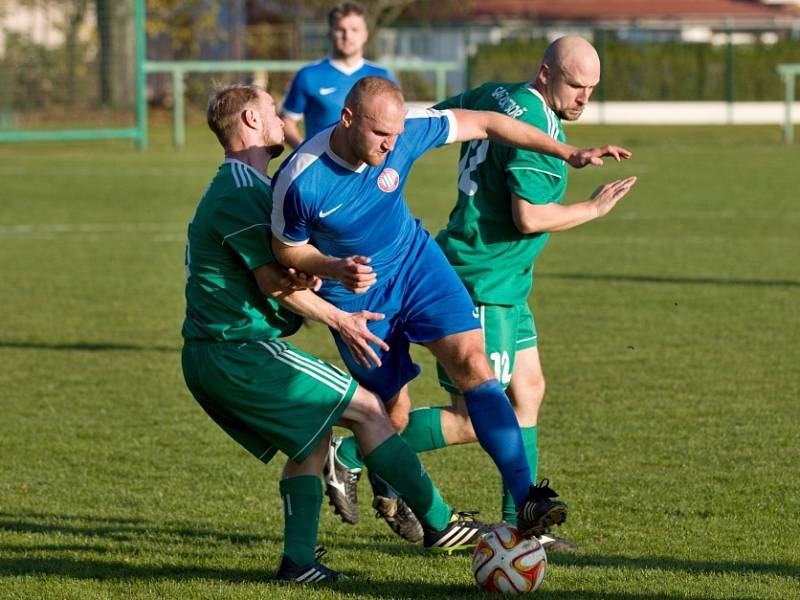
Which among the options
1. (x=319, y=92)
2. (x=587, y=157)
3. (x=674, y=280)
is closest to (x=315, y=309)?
(x=587, y=157)

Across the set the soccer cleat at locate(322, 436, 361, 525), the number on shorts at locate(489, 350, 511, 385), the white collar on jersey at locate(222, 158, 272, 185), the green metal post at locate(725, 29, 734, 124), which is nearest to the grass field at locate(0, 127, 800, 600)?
the soccer cleat at locate(322, 436, 361, 525)

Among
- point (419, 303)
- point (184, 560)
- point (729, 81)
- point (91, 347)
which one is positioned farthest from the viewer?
point (729, 81)

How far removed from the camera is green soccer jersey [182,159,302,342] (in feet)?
15.8

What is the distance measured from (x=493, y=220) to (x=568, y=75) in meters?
0.66

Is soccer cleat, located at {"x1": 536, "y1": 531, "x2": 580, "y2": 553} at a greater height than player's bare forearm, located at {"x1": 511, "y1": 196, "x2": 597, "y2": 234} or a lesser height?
lesser

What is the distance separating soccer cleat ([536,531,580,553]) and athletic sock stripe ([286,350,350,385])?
1.17m

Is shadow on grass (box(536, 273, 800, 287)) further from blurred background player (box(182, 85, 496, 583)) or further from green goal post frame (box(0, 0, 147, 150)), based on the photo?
green goal post frame (box(0, 0, 147, 150))

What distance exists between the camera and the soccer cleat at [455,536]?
539 cm

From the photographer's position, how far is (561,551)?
5496 millimetres

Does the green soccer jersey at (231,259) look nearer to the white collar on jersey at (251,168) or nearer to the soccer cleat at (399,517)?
the white collar on jersey at (251,168)

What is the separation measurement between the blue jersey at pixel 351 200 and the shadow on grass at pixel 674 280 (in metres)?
8.25

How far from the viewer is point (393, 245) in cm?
508

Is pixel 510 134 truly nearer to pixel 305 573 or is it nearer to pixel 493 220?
pixel 493 220

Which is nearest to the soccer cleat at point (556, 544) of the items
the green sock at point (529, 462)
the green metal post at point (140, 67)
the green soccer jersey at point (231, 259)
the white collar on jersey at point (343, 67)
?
the green sock at point (529, 462)
